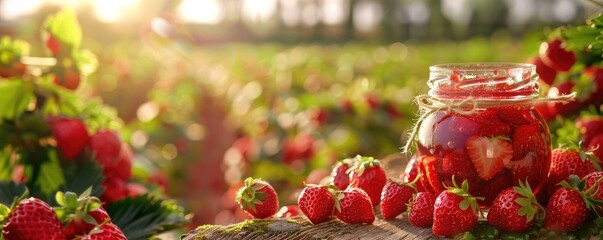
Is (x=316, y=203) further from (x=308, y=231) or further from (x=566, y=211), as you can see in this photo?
(x=566, y=211)

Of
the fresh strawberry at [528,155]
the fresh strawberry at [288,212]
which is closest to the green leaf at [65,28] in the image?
the fresh strawberry at [288,212]

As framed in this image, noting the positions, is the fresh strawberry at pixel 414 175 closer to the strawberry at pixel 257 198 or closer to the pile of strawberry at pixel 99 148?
the strawberry at pixel 257 198

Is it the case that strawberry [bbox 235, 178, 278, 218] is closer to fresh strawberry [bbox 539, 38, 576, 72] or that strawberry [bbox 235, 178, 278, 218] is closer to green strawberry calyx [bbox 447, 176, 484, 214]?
green strawberry calyx [bbox 447, 176, 484, 214]

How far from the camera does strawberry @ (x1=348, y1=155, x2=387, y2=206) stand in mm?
1778

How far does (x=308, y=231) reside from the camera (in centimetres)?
160

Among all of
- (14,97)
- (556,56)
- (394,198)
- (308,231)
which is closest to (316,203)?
(308,231)

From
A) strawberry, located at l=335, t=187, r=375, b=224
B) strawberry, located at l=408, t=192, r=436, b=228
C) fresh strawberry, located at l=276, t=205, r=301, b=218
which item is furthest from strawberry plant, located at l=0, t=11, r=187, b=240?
strawberry, located at l=408, t=192, r=436, b=228

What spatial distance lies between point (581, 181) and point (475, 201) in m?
0.22

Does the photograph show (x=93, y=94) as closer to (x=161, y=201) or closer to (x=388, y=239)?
(x=161, y=201)

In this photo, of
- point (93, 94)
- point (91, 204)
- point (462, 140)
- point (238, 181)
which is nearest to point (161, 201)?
point (91, 204)

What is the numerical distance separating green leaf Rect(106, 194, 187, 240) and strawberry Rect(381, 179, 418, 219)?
56 centimetres

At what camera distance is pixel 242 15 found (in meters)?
28.0

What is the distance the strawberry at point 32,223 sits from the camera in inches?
55.6

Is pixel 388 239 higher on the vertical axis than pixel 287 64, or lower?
lower
